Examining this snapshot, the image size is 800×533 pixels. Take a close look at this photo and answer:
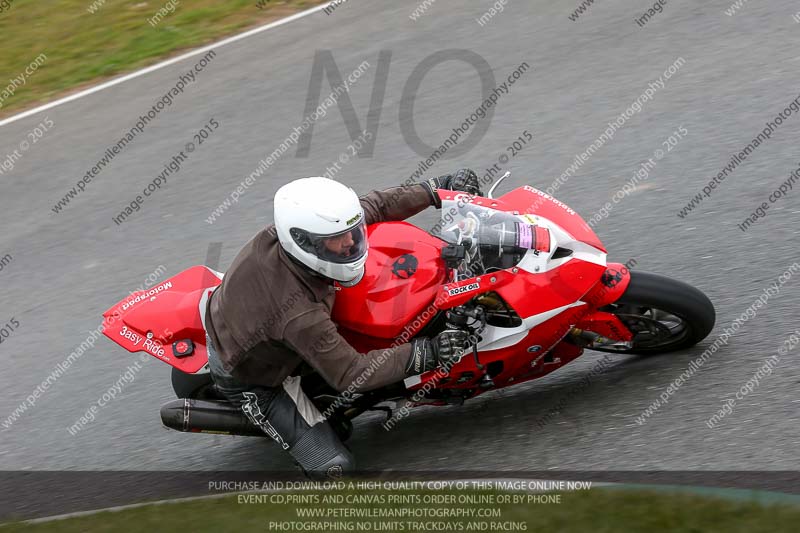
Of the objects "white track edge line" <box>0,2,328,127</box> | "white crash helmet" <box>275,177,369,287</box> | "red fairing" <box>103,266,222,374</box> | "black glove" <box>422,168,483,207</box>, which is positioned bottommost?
"white track edge line" <box>0,2,328,127</box>

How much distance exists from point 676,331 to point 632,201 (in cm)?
192

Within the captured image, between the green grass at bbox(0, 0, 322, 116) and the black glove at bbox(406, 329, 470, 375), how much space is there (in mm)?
7274

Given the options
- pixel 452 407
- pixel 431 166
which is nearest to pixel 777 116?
pixel 431 166

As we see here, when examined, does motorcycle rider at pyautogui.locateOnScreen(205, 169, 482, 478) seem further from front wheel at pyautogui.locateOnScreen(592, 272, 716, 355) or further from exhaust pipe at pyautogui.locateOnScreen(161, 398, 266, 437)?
front wheel at pyautogui.locateOnScreen(592, 272, 716, 355)

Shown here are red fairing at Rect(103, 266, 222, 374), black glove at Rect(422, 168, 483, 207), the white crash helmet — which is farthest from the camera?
black glove at Rect(422, 168, 483, 207)

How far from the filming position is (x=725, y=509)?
3.94 meters

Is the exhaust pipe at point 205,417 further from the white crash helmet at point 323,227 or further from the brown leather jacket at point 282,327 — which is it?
the white crash helmet at point 323,227

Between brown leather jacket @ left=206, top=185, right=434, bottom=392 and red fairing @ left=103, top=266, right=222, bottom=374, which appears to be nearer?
brown leather jacket @ left=206, top=185, right=434, bottom=392

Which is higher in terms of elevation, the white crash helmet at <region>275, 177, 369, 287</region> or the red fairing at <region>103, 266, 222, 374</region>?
the white crash helmet at <region>275, 177, 369, 287</region>

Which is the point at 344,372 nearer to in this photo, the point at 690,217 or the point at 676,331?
the point at 676,331

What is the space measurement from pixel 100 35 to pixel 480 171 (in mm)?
6120

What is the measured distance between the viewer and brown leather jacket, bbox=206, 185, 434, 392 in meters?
4.69

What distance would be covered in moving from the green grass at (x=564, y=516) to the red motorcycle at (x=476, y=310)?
2.12ft

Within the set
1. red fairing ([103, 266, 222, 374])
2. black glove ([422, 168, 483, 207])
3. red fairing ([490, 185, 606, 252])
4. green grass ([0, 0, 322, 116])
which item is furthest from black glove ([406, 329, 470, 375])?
green grass ([0, 0, 322, 116])
